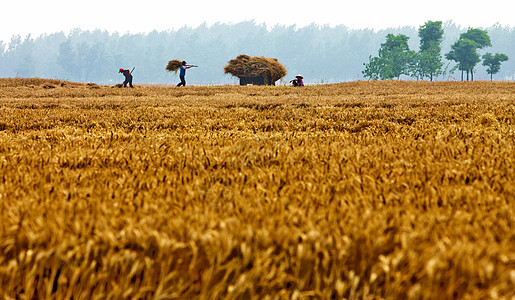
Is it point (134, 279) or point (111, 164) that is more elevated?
point (111, 164)

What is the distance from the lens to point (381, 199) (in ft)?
5.97

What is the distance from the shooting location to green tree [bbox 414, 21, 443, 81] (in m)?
87.4

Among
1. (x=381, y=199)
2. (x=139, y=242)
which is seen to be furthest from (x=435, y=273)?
(x=139, y=242)

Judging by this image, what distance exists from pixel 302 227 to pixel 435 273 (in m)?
0.47

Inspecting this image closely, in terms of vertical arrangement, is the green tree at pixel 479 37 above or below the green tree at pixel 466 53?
above

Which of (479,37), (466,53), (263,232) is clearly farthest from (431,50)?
(263,232)

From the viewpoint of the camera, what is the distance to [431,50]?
290ft

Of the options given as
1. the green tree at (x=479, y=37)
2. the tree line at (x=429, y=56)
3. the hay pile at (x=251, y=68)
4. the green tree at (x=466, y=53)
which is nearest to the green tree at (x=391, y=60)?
the tree line at (x=429, y=56)

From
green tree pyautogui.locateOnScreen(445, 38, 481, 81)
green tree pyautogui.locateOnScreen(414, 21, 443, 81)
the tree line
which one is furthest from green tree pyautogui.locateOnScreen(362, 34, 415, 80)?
green tree pyautogui.locateOnScreen(445, 38, 481, 81)

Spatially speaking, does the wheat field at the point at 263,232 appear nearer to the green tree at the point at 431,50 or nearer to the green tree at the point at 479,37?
the green tree at the point at 431,50

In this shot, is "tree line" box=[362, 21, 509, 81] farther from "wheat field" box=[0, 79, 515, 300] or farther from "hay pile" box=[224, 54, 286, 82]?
"wheat field" box=[0, 79, 515, 300]

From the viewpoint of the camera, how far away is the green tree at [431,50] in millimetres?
87438

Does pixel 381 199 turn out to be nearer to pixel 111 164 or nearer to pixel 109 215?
pixel 109 215

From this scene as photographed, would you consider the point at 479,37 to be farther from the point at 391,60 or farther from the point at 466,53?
the point at 391,60
